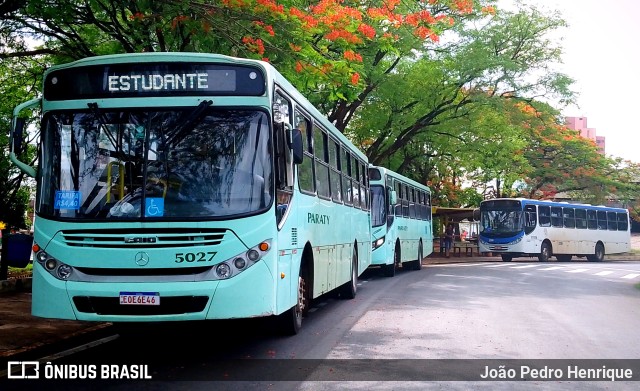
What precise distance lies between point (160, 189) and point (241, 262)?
1.14 metres

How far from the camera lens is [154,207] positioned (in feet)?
24.2

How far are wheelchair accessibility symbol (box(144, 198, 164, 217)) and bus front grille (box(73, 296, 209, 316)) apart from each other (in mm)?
869

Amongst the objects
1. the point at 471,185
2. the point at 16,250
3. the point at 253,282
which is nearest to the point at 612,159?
the point at 471,185

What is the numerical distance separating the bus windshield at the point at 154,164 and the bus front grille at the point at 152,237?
0.15m

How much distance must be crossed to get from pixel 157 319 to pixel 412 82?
2166 cm

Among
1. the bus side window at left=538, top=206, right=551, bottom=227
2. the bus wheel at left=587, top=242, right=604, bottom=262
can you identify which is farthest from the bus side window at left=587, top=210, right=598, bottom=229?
the bus side window at left=538, top=206, right=551, bottom=227

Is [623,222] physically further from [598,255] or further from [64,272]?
[64,272]

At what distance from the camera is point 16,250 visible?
602 inches

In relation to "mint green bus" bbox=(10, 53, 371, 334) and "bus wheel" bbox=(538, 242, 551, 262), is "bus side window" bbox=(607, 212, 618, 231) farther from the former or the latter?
"mint green bus" bbox=(10, 53, 371, 334)

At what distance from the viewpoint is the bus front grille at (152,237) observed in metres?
7.30

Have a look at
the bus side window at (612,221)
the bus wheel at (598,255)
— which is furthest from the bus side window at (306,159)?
the bus side window at (612,221)

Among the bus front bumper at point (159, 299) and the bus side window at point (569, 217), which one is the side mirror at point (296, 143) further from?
the bus side window at point (569, 217)

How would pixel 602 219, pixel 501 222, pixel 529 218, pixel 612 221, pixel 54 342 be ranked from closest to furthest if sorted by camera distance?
pixel 54 342 → pixel 529 218 → pixel 501 222 → pixel 602 219 → pixel 612 221

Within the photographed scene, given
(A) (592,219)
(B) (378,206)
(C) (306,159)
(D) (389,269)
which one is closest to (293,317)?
(C) (306,159)
